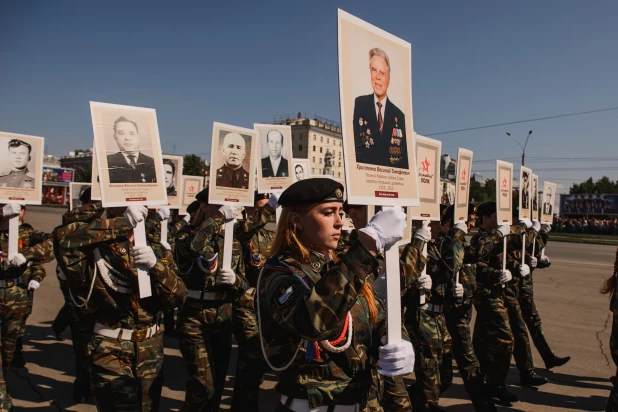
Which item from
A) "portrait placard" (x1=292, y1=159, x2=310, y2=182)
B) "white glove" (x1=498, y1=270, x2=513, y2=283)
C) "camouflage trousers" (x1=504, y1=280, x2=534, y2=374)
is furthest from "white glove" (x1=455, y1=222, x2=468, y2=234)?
"portrait placard" (x1=292, y1=159, x2=310, y2=182)

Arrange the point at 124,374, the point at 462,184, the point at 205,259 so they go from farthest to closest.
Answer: the point at 462,184 < the point at 205,259 < the point at 124,374

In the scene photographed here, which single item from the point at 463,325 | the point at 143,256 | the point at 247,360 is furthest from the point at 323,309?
the point at 463,325

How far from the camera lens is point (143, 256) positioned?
3.55m

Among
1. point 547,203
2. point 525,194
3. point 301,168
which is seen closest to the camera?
point 525,194

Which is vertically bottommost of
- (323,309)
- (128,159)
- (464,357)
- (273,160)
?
(464,357)

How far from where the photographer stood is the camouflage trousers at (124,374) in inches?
136

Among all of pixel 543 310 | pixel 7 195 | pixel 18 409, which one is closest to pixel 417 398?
pixel 18 409

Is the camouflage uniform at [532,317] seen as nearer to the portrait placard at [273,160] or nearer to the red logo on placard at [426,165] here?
the red logo on placard at [426,165]

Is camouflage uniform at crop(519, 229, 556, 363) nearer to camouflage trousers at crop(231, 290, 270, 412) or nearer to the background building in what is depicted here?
camouflage trousers at crop(231, 290, 270, 412)

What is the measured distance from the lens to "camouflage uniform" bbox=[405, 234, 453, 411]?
474 centimetres

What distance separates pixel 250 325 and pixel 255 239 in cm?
135

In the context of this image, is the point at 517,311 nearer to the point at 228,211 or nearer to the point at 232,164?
the point at 228,211

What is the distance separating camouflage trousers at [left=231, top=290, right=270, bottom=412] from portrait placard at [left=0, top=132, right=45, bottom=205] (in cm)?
302

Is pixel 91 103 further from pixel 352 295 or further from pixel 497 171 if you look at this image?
pixel 497 171
